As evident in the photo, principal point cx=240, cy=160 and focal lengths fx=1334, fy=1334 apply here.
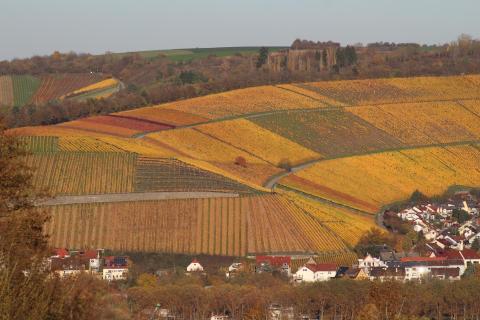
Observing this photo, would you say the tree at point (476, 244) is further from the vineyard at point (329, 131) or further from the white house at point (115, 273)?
the vineyard at point (329, 131)

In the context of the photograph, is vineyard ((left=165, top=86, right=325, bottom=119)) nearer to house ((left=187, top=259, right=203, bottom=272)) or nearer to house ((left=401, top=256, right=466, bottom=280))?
house ((left=401, top=256, right=466, bottom=280))

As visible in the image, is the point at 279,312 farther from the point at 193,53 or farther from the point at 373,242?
the point at 193,53

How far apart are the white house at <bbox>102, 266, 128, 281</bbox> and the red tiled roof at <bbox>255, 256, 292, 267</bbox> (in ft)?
22.8

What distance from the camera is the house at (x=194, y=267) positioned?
61875 mm

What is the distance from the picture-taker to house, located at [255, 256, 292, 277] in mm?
61219

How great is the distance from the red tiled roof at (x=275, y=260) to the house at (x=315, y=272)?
1.16 meters

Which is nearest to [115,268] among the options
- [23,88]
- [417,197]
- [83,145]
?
[83,145]

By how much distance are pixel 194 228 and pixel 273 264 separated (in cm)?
580

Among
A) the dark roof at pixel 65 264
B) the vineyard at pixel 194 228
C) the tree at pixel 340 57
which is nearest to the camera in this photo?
the dark roof at pixel 65 264

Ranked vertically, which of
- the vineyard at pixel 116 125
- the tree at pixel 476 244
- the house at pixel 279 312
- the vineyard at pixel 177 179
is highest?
the vineyard at pixel 177 179

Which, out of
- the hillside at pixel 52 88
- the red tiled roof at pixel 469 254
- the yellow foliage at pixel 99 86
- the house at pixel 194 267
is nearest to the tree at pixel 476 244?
the red tiled roof at pixel 469 254

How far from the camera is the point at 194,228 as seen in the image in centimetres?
6700

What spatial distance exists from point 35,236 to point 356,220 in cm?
5709

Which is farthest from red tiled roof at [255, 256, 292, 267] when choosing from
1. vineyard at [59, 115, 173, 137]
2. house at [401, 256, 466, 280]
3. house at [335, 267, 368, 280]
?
vineyard at [59, 115, 173, 137]
